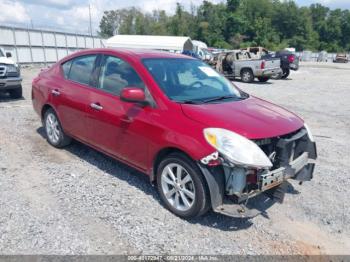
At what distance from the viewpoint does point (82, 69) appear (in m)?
5.12

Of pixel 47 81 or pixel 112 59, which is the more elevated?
pixel 112 59

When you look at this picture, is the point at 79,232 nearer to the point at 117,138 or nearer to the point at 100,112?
the point at 117,138

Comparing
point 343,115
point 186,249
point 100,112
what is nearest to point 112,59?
point 100,112

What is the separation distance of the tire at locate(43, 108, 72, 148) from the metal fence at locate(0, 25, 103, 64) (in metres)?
18.2

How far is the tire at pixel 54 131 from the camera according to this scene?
559 centimetres

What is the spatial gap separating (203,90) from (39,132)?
392cm

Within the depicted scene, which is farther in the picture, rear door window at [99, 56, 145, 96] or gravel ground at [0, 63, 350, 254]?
rear door window at [99, 56, 145, 96]

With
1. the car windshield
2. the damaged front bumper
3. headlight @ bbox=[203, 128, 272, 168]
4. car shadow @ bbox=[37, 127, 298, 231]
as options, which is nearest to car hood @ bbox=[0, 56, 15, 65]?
car shadow @ bbox=[37, 127, 298, 231]

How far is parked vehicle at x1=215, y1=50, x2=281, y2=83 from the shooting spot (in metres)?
18.8

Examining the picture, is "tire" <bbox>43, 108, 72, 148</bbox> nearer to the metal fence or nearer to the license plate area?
the license plate area

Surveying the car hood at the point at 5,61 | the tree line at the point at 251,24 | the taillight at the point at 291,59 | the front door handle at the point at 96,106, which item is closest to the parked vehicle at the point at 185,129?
the front door handle at the point at 96,106

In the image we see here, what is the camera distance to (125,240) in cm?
334

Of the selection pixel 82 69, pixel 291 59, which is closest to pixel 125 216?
pixel 82 69

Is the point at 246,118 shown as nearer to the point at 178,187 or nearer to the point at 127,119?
the point at 178,187
